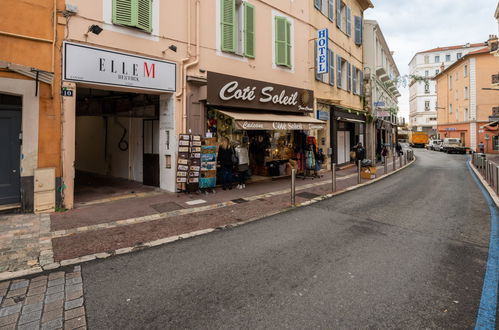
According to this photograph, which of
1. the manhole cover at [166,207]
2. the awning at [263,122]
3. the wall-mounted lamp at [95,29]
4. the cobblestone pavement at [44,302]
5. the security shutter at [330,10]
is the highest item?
the security shutter at [330,10]

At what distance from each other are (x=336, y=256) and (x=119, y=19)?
26.2ft

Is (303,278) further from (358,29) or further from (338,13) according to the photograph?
(358,29)

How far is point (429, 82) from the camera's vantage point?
6156cm

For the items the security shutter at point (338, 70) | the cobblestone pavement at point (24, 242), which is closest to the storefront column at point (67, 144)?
the cobblestone pavement at point (24, 242)

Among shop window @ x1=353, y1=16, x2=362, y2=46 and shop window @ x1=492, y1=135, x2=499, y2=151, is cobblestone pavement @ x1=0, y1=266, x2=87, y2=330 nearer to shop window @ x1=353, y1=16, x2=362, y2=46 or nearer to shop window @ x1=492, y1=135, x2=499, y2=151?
shop window @ x1=353, y1=16, x2=362, y2=46

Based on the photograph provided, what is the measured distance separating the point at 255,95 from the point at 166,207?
18.8 ft

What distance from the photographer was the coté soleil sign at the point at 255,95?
9.38 meters

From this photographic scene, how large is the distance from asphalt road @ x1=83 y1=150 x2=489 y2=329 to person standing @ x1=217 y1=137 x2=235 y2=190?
12.4 feet

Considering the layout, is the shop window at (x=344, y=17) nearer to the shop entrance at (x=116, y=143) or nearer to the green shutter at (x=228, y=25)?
the green shutter at (x=228, y=25)

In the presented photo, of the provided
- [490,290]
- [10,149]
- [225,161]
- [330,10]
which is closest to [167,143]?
[225,161]

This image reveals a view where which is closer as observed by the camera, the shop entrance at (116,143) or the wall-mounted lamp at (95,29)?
the wall-mounted lamp at (95,29)

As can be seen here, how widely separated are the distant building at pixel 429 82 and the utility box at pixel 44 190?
6733 centimetres

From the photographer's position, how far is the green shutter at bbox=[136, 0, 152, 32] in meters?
7.86

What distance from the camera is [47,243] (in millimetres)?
4844
